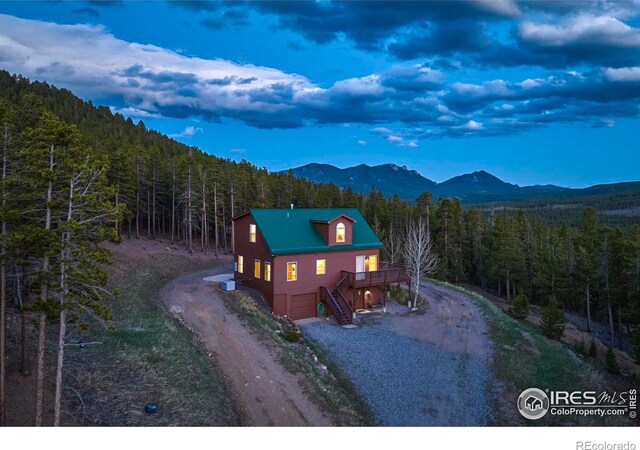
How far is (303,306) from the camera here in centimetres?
2498

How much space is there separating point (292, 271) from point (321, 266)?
80.8 inches

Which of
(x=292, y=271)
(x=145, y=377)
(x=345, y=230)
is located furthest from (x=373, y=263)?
(x=145, y=377)

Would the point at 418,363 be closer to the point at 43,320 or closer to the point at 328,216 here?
the point at 328,216

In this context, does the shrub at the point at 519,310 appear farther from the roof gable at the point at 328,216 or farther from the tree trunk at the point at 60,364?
the tree trunk at the point at 60,364

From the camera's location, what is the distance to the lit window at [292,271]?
2442 centimetres

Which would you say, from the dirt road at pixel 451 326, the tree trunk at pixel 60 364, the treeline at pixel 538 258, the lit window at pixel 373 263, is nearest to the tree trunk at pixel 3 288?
the tree trunk at pixel 60 364

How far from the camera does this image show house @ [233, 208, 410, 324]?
24250 mm

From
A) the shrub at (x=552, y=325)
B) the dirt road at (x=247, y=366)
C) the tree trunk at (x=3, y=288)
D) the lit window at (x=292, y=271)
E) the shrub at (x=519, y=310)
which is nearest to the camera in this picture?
the tree trunk at (x=3, y=288)

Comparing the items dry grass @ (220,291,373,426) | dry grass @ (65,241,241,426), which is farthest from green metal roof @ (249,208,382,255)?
dry grass @ (65,241,241,426)

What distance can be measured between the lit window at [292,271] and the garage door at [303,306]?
109 cm

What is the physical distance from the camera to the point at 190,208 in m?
41.8
